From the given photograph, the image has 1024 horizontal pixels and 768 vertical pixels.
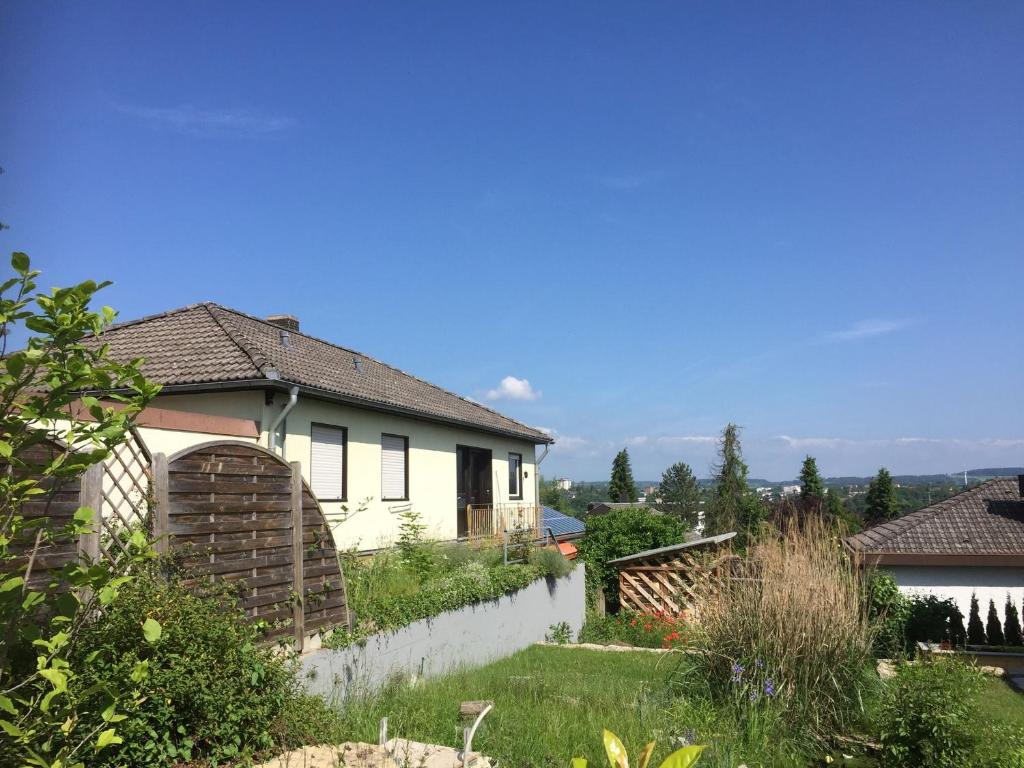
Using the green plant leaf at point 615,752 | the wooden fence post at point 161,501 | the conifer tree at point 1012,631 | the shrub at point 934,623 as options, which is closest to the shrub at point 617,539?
the shrub at point 934,623

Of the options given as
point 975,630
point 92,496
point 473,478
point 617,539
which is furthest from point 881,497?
point 92,496

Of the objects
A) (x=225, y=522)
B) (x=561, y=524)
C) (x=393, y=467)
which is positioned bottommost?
(x=561, y=524)

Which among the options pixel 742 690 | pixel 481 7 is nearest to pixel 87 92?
pixel 481 7

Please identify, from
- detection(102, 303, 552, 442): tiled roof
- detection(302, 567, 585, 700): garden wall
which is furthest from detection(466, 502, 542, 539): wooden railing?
detection(102, 303, 552, 442): tiled roof

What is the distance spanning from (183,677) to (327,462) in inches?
318

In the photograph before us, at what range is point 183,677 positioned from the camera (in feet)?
16.3

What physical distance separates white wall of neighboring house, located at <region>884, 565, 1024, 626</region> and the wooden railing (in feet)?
30.9

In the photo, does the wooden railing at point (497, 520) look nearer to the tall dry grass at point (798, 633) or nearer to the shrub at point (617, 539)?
the shrub at point (617, 539)

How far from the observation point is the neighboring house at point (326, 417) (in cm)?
1143

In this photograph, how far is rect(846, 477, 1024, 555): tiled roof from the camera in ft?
62.6

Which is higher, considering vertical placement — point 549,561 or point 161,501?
point 161,501

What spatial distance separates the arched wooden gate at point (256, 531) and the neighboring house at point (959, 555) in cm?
1494

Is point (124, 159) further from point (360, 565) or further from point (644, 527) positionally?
point (644, 527)

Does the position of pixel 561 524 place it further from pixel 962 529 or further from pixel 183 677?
pixel 183 677
